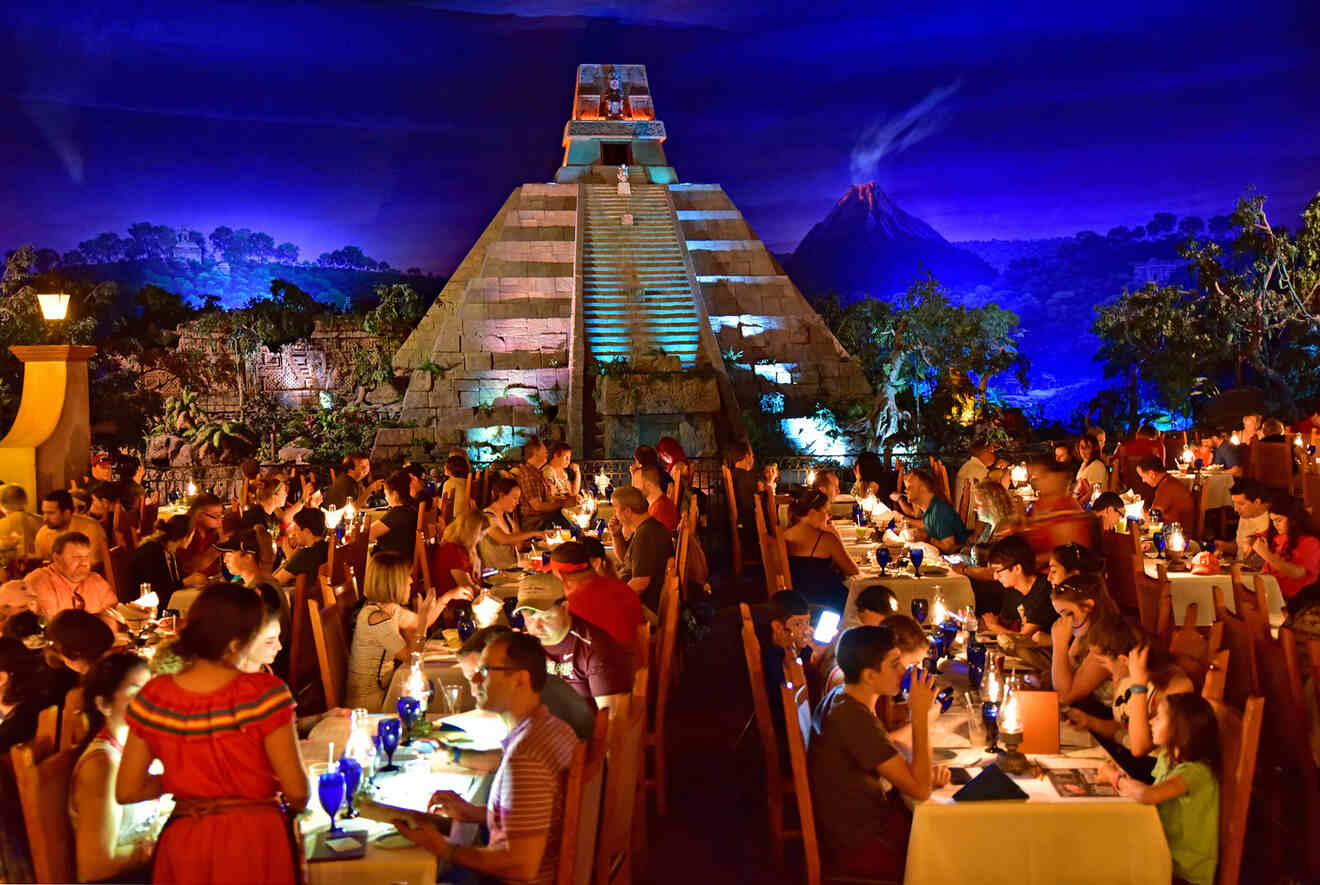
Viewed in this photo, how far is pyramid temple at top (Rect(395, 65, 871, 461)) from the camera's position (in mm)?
17234

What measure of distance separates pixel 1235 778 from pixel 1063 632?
51.6 inches

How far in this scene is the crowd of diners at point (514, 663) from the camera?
2.88 m

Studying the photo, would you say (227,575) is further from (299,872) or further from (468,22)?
(468,22)

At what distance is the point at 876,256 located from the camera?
1703 inches

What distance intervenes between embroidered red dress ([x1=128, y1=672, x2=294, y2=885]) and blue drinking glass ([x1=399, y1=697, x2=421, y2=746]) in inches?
42.3

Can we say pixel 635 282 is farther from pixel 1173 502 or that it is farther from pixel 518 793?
pixel 518 793

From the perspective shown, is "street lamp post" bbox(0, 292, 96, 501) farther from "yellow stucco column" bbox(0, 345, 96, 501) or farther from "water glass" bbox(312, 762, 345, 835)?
"water glass" bbox(312, 762, 345, 835)

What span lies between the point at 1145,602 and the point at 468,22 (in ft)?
121

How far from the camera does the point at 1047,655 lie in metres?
5.02

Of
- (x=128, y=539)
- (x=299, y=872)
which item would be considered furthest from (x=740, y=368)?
(x=299, y=872)

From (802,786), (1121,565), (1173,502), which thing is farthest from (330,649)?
(1173,502)

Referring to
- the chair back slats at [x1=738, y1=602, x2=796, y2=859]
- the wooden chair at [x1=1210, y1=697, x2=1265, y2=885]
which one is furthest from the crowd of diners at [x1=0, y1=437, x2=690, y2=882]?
the wooden chair at [x1=1210, y1=697, x2=1265, y2=885]

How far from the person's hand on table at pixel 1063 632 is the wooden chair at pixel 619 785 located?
188cm

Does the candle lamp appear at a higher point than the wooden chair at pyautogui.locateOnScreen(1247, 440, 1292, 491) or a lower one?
lower
